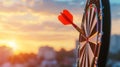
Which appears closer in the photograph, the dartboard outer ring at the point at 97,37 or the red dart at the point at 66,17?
the dartboard outer ring at the point at 97,37

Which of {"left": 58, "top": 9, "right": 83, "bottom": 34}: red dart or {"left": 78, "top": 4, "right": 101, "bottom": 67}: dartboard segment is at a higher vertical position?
{"left": 58, "top": 9, "right": 83, "bottom": 34}: red dart

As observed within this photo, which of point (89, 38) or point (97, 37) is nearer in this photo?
point (97, 37)

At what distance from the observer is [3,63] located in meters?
2.87

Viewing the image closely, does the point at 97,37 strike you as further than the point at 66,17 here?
No

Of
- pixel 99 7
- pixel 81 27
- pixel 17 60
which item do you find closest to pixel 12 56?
pixel 17 60

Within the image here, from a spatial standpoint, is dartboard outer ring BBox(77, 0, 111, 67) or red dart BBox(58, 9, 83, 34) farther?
red dart BBox(58, 9, 83, 34)

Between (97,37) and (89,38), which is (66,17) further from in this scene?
(97,37)

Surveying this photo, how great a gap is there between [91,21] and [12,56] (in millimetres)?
1125

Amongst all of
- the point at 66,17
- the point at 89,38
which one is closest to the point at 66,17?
the point at 66,17

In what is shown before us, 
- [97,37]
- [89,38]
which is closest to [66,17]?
[89,38]

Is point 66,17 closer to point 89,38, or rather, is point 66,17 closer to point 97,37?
point 89,38

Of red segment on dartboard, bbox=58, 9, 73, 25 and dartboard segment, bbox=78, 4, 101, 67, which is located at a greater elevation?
red segment on dartboard, bbox=58, 9, 73, 25

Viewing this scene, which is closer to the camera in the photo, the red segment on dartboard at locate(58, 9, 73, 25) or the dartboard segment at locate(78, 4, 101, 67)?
the dartboard segment at locate(78, 4, 101, 67)

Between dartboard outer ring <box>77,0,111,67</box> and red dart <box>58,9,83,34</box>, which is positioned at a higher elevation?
red dart <box>58,9,83,34</box>
